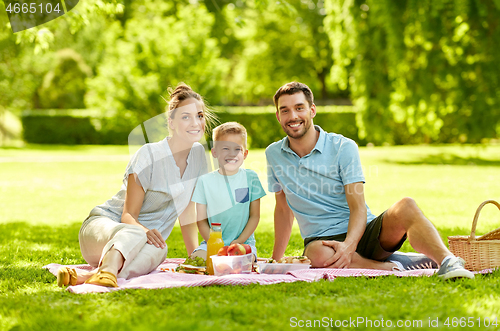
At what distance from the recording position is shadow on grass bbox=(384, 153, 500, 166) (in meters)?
16.1

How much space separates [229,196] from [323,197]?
29.9 inches

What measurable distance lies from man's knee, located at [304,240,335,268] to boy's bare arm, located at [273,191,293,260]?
1.21 ft

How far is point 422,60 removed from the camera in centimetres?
1388

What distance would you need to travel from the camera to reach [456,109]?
13.5 meters

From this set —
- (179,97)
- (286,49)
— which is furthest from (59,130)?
(179,97)

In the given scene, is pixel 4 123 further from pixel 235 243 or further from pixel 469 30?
pixel 235 243

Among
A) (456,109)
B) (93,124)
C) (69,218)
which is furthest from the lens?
(93,124)

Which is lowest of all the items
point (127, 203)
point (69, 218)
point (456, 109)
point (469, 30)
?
point (69, 218)

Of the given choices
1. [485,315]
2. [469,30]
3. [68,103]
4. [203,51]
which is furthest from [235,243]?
[68,103]

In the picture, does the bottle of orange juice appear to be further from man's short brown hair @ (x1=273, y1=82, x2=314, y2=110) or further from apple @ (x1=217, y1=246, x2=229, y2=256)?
man's short brown hair @ (x1=273, y1=82, x2=314, y2=110)

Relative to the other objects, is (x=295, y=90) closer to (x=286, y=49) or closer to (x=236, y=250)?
(x=236, y=250)

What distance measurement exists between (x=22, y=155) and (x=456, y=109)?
16.2 meters

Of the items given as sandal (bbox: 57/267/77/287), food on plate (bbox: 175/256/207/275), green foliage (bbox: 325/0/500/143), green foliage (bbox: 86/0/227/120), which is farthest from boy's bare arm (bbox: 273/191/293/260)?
green foliage (bbox: 86/0/227/120)

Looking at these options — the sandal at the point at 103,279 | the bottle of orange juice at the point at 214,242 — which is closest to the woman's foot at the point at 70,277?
the sandal at the point at 103,279
